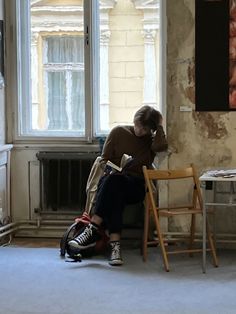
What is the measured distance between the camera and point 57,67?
580cm

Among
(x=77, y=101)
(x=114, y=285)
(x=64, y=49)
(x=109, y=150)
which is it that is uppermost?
(x=64, y=49)

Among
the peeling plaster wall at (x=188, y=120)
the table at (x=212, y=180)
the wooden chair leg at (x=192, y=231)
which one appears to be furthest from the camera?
the peeling plaster wall at (x=188, y=120)

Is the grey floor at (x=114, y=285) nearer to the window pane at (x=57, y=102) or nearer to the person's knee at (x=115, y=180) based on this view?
the person's knee at (x=115, y=180)

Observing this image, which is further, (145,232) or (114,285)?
(145,232)

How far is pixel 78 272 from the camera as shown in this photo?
4441 millimetres

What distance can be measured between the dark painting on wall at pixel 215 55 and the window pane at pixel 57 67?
1.20m

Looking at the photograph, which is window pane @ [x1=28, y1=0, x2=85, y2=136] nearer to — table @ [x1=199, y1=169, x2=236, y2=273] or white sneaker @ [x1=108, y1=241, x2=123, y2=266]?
white sneaker @ [x1=108, y1=241, x2=123, y2=266]

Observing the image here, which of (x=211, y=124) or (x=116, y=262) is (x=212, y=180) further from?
(x=116, y=262)

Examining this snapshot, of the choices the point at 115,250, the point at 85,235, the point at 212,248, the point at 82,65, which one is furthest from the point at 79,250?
the point at 82,65

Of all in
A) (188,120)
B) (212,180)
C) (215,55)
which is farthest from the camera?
(188,120)

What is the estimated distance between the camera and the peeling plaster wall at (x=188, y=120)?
16.5 feet

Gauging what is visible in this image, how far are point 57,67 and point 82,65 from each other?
0.25m

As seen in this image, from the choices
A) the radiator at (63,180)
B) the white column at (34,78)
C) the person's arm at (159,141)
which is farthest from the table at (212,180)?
the white column at (34,78)

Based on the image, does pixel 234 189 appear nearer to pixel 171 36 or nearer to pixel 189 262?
pixel 189 262
